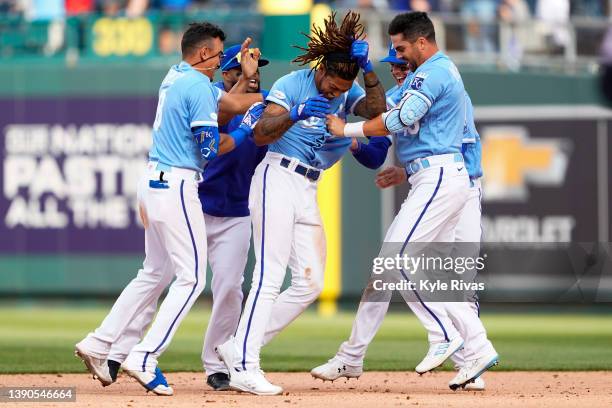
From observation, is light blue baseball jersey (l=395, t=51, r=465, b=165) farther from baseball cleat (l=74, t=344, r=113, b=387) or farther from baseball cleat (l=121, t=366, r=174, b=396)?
baseball cleat (l=74, t=344, r=113, b=387)

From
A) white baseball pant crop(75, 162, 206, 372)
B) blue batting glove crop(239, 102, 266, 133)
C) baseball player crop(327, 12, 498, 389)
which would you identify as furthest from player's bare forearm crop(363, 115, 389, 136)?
white baseball pant crop(75, 162, 206, 372)

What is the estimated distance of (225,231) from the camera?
848 centimetres

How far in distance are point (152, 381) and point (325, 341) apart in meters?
5.10

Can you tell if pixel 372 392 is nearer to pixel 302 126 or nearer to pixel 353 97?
pixel 302 126

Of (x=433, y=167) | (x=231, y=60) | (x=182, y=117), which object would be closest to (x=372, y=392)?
(x=433, y=167)

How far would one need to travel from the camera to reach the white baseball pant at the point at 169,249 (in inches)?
308

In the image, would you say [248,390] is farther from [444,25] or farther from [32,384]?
[444,25]

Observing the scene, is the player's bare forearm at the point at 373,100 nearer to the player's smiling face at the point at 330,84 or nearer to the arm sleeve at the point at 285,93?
the player's smiling face at the point at 330,84

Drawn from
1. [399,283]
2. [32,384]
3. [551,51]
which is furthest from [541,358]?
[551,51]

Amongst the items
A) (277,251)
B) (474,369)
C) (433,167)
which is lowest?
(474,369)

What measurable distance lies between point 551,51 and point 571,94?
25.7 inches

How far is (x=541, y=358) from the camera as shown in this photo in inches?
439

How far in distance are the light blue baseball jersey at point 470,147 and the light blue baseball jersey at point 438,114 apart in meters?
0.41

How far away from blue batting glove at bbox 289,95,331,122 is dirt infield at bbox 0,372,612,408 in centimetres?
161
